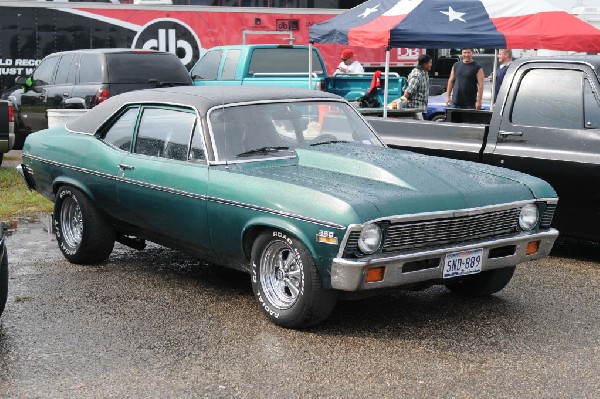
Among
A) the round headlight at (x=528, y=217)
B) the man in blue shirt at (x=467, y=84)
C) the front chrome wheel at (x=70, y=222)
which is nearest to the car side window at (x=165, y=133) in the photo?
the front chrome wheel at (x=70, y=222)

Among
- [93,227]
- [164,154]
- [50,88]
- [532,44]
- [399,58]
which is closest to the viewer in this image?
[164,154]

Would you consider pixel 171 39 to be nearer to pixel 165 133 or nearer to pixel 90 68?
pixel 90 68

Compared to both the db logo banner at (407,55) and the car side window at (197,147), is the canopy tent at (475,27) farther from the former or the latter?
the db logo banner at (407,55)

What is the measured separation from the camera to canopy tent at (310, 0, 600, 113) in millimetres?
11531

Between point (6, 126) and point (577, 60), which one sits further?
point (6, 126)

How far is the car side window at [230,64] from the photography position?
1644 centimetres

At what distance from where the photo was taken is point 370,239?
5328 mm

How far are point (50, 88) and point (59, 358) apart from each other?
10.5 metres

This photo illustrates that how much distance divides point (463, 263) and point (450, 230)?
223 mm

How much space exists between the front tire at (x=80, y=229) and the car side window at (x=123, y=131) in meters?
0.51

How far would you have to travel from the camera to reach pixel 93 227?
7.33 meters

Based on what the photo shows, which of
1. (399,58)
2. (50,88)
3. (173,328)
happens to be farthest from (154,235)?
(399,58)

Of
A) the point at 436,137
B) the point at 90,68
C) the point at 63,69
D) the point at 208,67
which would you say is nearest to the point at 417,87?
the point at 208,67

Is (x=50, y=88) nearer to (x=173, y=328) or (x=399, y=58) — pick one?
(x=399, y=58)
